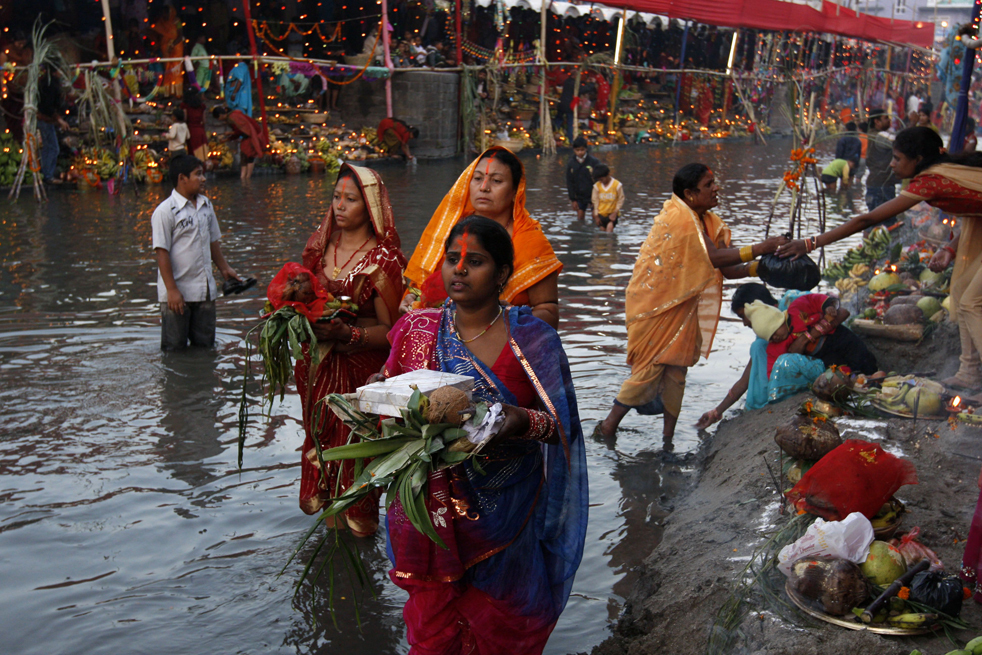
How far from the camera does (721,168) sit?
2189 centimetres

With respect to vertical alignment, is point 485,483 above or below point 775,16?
below

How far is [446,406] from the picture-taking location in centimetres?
227

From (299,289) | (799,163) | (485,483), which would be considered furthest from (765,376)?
(485,483)

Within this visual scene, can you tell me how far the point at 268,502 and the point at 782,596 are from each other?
2.71 meters

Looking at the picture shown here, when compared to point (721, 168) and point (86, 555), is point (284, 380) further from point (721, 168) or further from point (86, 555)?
point (721, 168)

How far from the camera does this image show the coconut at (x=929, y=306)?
6496mm

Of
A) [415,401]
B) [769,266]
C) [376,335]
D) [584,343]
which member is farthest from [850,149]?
[415,401]

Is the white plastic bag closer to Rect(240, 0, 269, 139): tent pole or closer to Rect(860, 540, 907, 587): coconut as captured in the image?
Rect(860, 540, 907, 587): coconut

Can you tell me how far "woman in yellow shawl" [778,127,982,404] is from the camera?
4922 mm

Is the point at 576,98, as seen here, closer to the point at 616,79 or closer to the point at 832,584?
the point at 616,79

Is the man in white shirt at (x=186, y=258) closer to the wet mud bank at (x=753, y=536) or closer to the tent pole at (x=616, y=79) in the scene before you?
the wet mud bank at (x=753, y=536)

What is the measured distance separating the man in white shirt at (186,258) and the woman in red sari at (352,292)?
2472 mm

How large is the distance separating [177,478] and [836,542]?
348 cm

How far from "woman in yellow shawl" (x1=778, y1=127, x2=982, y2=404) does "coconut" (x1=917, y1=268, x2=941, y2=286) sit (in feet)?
5.85
